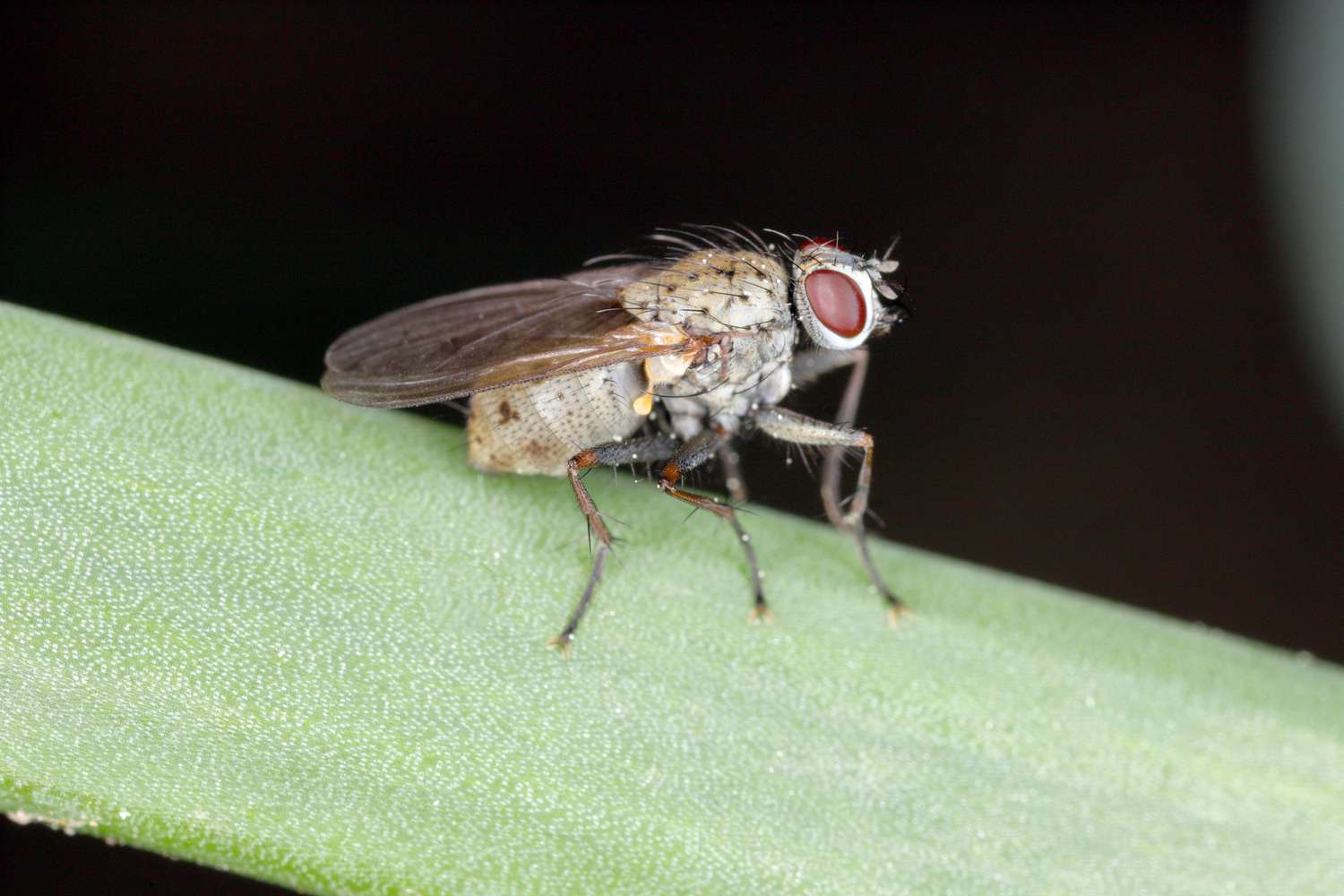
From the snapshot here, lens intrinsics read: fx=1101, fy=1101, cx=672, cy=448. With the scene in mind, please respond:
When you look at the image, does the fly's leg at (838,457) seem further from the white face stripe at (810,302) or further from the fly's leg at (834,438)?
the white face stripe at (810,302)

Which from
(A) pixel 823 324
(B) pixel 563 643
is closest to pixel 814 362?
(A) pixel 823 324

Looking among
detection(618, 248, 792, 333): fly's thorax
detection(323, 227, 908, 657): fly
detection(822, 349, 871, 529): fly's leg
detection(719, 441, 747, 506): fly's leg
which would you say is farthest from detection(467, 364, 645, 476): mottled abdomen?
detection(822, 349, 871, 529): fly's leg

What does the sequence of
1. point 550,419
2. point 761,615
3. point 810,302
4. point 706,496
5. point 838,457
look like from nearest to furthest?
point 761,615 < point 706,496 < point 550,419 < point 810,302 < point 838,457

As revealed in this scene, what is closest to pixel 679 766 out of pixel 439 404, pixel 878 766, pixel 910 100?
pixel 878 766

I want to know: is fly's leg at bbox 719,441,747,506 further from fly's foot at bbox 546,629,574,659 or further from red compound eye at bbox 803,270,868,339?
fly's foot at bbox 546,629,574,659

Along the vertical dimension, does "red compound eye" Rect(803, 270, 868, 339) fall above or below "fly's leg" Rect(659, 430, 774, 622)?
above

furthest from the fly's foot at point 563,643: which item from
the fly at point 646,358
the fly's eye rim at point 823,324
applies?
the fly's eye rim at point 823,324

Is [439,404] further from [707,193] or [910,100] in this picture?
[910,100]

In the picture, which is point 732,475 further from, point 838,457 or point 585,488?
point 585,488
